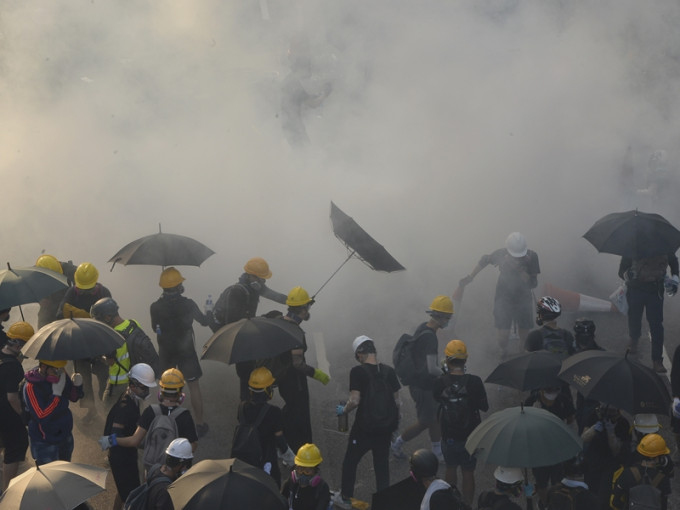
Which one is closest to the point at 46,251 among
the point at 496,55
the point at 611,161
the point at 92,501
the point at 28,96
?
the point at 28,96

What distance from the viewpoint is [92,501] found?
16.2 feet

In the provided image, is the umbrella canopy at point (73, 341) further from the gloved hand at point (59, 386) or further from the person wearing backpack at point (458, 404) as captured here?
the person wearing backpack at point (458, 404)

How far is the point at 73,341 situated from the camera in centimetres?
458

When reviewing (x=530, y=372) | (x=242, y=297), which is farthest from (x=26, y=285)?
(x=530, y=372)

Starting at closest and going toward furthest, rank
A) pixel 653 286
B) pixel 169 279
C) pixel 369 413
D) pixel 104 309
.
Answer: pixel 369 413 < pixel 104 309 < pixel 169 279 < pixel 653 286

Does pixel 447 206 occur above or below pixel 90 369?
above

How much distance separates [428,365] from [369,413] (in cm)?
63

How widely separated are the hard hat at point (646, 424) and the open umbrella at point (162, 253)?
3273 mm

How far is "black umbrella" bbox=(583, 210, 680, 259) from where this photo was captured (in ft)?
18.3

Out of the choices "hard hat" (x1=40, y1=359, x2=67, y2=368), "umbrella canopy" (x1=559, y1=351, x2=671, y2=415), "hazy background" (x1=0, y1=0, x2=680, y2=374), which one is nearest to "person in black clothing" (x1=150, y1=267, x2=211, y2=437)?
"hard hat" (x1=40, y1=359, x2=67, y2=368)

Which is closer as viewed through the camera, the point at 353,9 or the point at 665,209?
the point at 665,209

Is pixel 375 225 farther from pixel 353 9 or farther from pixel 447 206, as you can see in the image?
pixel 353 9

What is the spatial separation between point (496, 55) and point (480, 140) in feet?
3.46

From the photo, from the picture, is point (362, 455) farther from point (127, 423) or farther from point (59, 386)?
point (59, 386)
